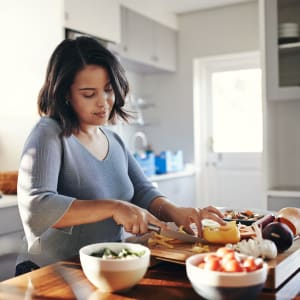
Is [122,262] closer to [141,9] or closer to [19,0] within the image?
[19,0]

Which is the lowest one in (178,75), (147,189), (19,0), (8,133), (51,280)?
(51,280)

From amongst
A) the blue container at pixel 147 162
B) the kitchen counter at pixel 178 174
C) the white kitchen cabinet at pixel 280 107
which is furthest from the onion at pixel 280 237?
the blue container at pixel 147 162

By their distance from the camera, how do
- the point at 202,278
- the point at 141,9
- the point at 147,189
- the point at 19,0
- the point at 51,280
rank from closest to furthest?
the point at 202,278 < the point at 51,280 < the point at 147,189 < the point at 19,0 < the point at 141,9

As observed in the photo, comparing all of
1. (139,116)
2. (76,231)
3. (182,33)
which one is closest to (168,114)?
(139,116)

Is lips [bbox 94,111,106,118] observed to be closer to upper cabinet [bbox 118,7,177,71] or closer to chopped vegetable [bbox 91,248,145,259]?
chopped vegetable [bbox 91,248,145,259]

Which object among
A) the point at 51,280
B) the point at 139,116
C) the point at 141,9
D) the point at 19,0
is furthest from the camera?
the point at 139,116

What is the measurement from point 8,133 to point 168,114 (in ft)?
6.49

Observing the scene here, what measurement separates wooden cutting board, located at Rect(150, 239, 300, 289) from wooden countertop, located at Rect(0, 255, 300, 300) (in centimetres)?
2

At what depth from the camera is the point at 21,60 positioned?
122 inches

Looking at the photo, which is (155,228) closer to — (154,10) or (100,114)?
(100,114)

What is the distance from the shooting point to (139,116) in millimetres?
4672

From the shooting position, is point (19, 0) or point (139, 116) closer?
point (19, 0)

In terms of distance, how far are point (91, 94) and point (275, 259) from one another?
69 centimetres

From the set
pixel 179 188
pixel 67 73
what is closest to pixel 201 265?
pixel 67 73
